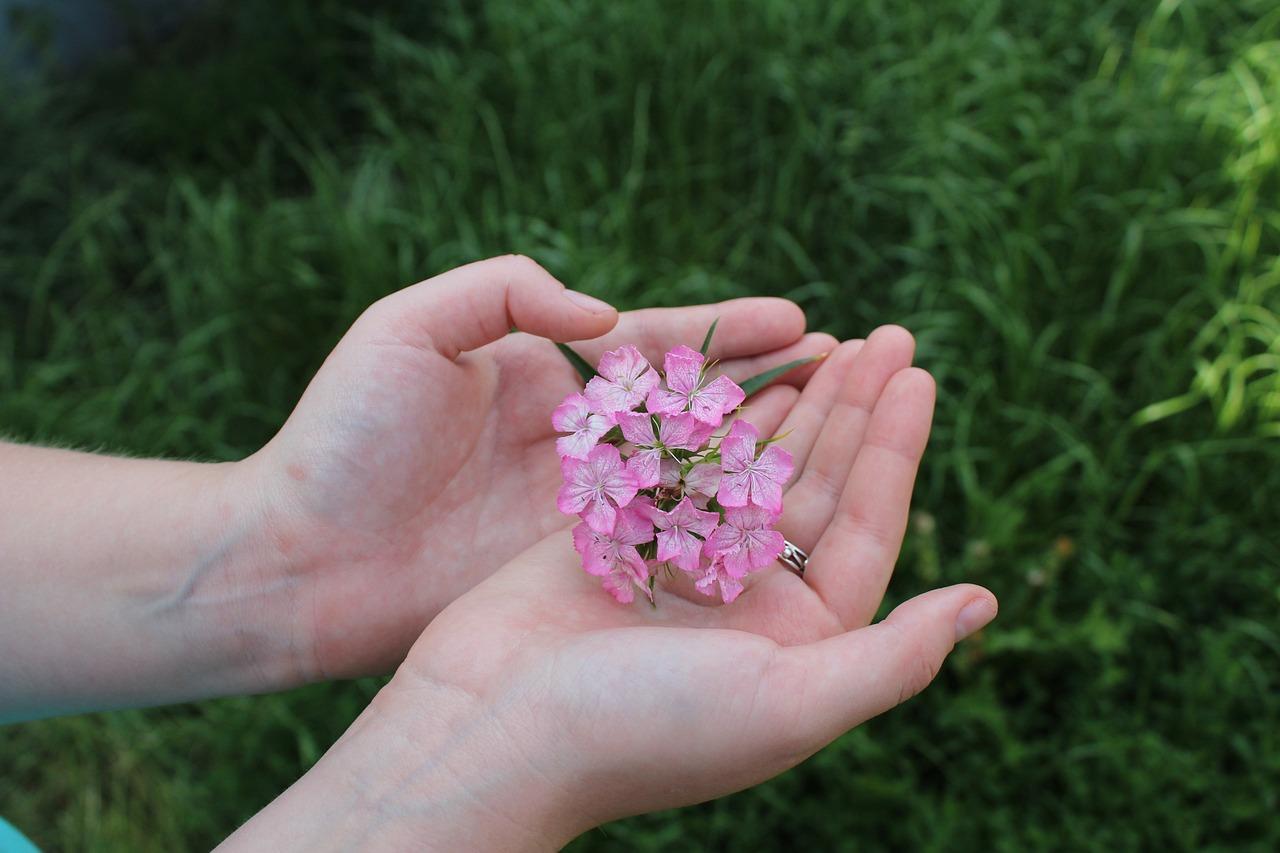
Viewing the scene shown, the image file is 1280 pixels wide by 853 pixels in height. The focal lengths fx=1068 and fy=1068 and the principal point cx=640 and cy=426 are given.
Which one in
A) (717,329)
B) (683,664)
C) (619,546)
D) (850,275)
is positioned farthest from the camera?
(850,275)

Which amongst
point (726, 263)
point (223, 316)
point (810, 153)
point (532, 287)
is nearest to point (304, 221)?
point (223, 316)

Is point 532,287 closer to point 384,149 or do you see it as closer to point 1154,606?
point 1154,606

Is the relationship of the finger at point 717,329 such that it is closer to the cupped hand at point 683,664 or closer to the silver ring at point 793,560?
the cupped hand at point 683,664

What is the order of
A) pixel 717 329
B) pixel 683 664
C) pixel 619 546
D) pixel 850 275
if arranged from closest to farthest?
pixel 683 664 < pixel 619 546 < pixel 717 329 < pixel 850 275

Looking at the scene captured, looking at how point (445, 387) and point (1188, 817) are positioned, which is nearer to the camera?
point (445, 387)

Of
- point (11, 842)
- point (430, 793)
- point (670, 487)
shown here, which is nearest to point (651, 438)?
point (670, 487)

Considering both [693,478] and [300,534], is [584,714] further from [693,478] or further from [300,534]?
[300,534]

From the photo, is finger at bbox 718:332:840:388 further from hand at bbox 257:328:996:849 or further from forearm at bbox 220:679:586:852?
forearm at bbox 220:679:586:852

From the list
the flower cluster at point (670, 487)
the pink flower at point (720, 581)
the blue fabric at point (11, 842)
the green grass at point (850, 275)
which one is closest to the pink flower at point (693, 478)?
the flower cluster at point (670, 487)
